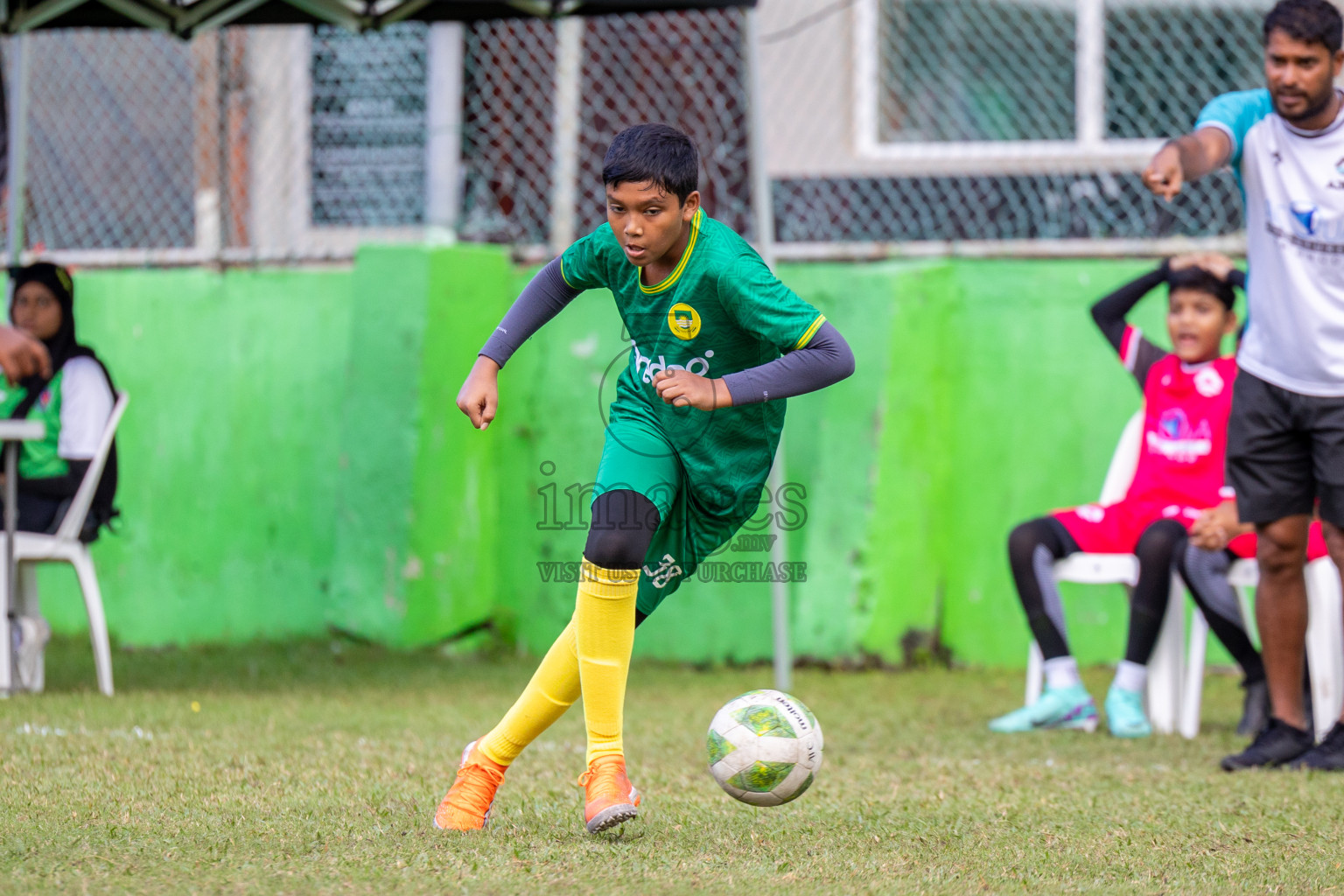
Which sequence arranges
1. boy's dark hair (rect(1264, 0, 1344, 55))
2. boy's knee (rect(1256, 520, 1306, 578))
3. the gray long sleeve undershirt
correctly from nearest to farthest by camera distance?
1. the gray long sleeve undershirt
2. boy's dark hair (rect(1264, 0, 1344, 55))
3. boy's knee (rect(1256, 520, 1306, 578))

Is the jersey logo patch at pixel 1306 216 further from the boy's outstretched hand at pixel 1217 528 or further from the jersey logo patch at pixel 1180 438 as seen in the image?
the jersey logo patch at pixel 1180 438

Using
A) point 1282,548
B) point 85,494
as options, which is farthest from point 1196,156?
point 85,494

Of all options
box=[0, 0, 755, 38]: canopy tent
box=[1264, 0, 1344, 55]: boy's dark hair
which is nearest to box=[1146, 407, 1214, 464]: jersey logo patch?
box=[1264, 0, 1344, 55]: boy's dark hair

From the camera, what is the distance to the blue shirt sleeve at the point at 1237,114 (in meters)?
4.25

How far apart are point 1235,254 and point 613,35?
3318 mm

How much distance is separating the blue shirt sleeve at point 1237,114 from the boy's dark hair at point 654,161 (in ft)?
5.74

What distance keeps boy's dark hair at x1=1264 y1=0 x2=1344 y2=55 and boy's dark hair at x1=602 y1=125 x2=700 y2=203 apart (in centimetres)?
181

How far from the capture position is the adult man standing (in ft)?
13.6

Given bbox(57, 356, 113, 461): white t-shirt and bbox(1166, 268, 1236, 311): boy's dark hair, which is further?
bbox(57, 356, 113, 461): white t-shirt

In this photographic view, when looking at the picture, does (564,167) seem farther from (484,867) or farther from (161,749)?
(484,867)

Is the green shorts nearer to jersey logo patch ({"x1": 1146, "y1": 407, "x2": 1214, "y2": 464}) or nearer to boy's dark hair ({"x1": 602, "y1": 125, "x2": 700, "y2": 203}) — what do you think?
boy's dark hair ({"x1": 602, "y1": 125, "x2": 700, "y2": 203})

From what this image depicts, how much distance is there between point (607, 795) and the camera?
315cm

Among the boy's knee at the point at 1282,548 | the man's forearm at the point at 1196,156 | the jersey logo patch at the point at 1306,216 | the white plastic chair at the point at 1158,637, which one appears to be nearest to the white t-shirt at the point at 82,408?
the white plastic chair at the point at 1158,637

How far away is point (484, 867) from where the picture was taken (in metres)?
2.83
